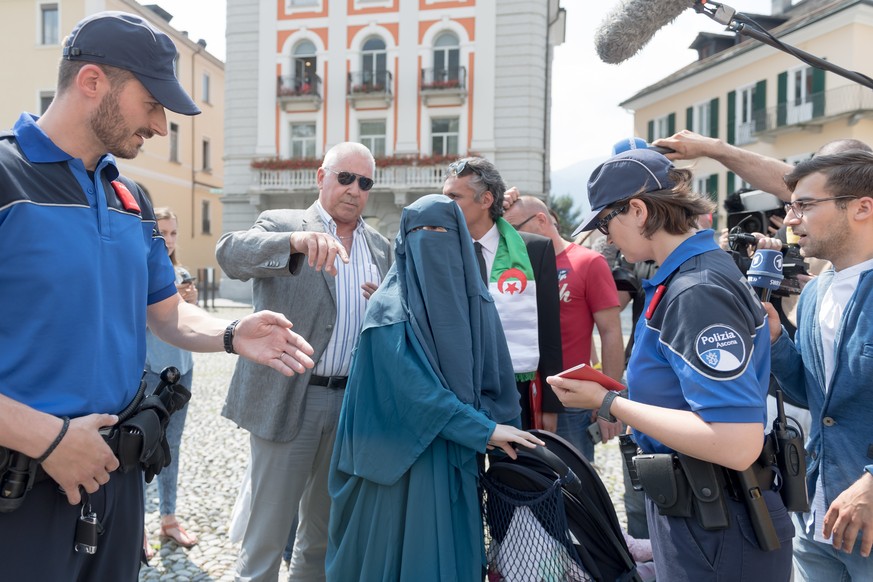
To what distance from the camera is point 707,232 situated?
6.90 feet

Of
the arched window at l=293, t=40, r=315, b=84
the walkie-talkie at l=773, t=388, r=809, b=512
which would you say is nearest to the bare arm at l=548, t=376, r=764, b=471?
the walkie-talkie at l=773, t=388, r=809, b=512

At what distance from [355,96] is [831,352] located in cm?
2529

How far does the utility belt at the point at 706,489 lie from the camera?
1.93 metres

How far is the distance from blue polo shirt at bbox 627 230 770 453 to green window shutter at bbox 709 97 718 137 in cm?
2856

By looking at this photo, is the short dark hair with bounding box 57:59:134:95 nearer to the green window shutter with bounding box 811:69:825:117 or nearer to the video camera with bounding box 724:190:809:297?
the video camera with bounding box 724:190:809:297

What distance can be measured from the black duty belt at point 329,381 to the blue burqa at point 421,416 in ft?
1.85

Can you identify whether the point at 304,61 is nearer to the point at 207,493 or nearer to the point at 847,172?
the point at 207,493

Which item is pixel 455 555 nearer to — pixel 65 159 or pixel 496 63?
pixel 65 159

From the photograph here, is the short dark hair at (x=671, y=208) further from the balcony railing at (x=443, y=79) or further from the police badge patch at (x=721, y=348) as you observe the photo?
the balcony railing at (x=443, y=79)

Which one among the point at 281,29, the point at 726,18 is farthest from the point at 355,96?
the point at 726,18

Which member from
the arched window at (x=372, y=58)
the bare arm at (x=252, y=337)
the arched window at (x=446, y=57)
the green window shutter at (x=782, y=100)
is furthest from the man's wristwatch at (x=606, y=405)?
the green window shutter at (x=782, y=100)

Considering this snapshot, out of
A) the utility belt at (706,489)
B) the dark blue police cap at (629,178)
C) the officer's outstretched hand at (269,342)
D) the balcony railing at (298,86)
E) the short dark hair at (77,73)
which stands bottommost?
the utility belt at (706,489)

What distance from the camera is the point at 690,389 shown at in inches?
73.2

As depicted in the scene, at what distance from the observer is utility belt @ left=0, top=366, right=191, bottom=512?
167cm
